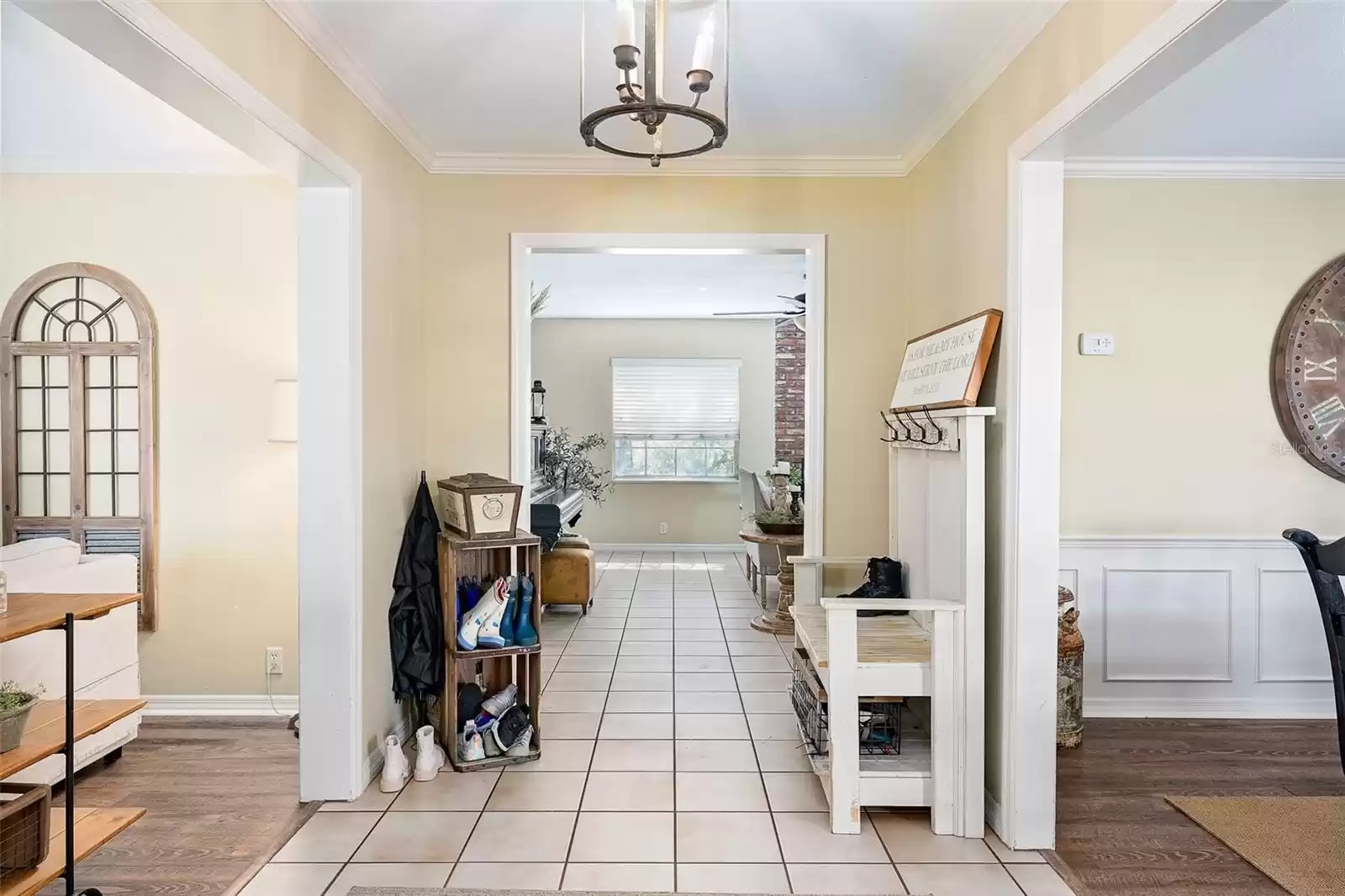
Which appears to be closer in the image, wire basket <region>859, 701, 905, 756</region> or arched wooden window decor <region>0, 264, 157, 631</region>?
wire basket <region>859, 701, 905, 756</region>

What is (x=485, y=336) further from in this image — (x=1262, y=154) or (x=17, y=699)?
(x=1262, y=154)

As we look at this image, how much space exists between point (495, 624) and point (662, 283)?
4272 mm

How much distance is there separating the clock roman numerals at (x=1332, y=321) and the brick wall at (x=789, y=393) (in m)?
4.94

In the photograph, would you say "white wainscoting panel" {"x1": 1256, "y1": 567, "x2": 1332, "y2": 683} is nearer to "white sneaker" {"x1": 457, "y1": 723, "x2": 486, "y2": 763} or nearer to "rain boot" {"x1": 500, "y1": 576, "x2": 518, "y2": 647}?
"rain boot" {"x1": 500, "y1": 576, "x2": 518, "y2": 647}

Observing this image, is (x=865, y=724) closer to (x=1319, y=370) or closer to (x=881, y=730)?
(x=881, y=730)

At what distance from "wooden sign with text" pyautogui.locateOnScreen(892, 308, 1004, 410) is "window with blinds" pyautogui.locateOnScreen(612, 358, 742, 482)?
534 cm

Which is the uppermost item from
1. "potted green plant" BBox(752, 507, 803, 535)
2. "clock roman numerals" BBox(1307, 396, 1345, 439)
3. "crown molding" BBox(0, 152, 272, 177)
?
"crown molding" BBox(0, 152, 272, 177)

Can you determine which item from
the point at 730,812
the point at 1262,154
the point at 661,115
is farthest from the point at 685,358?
the point at 661,115

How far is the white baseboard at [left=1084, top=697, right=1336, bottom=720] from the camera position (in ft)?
12.2

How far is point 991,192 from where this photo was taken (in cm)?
272

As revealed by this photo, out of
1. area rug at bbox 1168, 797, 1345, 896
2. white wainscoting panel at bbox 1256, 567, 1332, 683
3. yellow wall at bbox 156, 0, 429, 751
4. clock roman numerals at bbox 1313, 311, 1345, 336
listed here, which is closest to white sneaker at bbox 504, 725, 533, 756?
yellow wall at bbox 156, 0, 429, 751

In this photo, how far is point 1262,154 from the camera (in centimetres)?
359

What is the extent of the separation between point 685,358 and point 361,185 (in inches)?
239

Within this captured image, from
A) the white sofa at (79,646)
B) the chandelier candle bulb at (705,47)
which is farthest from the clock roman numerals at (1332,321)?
the white sofa at (79,646)
